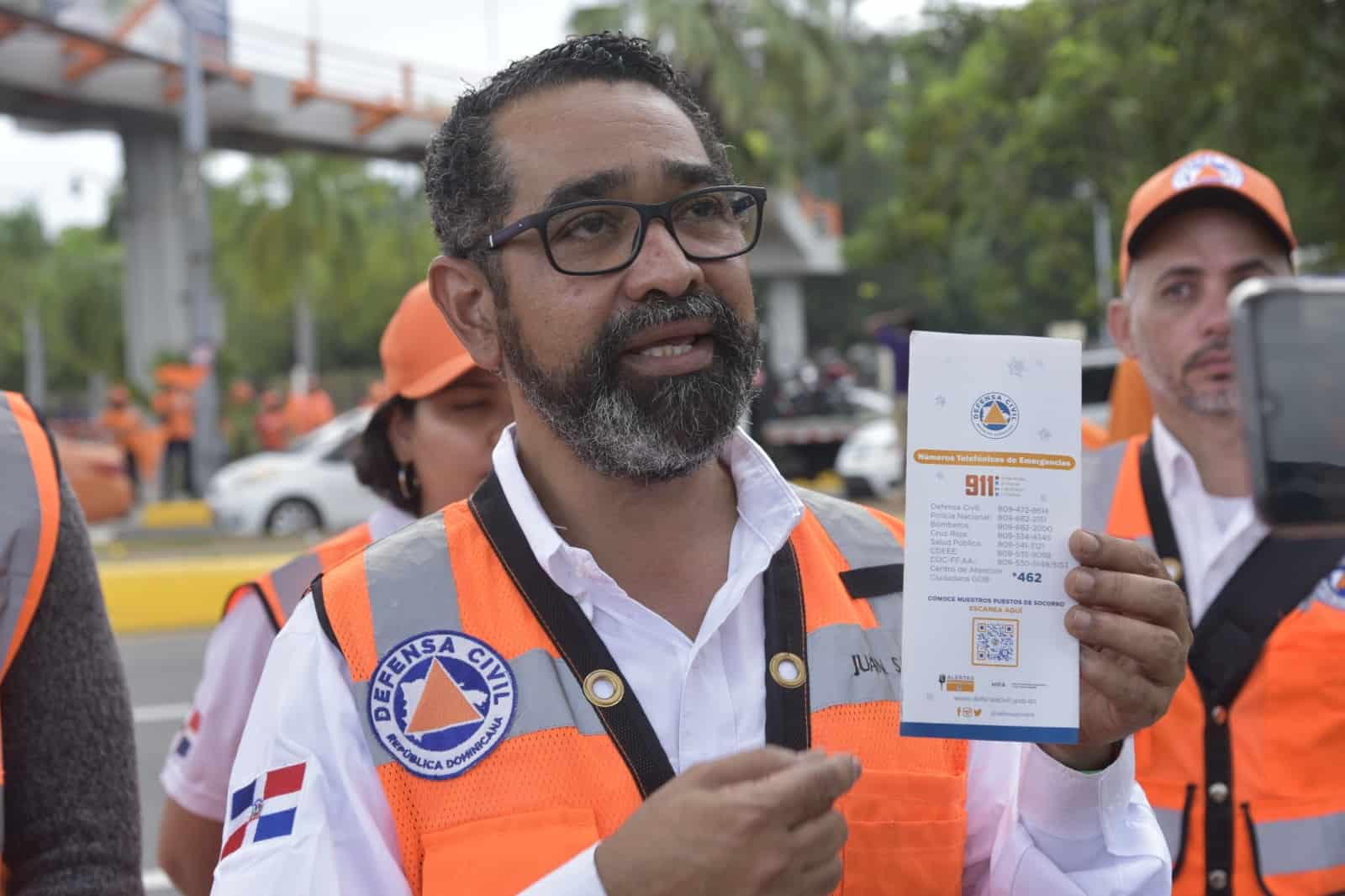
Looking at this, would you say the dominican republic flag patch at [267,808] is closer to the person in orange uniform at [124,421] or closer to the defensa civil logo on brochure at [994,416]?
the defensa civil logo on brochure at [994,416]

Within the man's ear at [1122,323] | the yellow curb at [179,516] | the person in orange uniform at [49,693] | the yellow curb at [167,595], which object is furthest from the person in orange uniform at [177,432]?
the person in orange uniform at [49,693]

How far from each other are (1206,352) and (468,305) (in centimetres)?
145

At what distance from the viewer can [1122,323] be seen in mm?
3168

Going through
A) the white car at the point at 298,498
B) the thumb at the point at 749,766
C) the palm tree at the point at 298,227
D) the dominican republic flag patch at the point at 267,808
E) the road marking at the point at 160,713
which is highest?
the palm tree at the point at 298,227

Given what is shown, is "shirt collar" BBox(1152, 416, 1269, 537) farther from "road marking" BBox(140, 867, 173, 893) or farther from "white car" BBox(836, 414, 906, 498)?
"white car" BBox(836, 414, 906, 498)

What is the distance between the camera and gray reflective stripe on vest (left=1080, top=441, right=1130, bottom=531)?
2791 mm

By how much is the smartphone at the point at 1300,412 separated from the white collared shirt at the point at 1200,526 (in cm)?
167

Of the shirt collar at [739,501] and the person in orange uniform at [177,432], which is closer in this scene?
the shirt collar at [739,501]

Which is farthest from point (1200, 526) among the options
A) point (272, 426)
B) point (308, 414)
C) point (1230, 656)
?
point (308, 414)

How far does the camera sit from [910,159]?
18.8m

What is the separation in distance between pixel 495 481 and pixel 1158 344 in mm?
1493

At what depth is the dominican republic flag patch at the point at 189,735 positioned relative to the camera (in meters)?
3.03

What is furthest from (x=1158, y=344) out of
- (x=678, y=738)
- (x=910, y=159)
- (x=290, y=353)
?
(x=290, y=353)

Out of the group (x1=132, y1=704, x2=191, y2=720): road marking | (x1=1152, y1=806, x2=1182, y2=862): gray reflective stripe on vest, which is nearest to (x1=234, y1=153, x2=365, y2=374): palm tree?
(x1=132, y1=704, x2=191, y2=720): road marking
